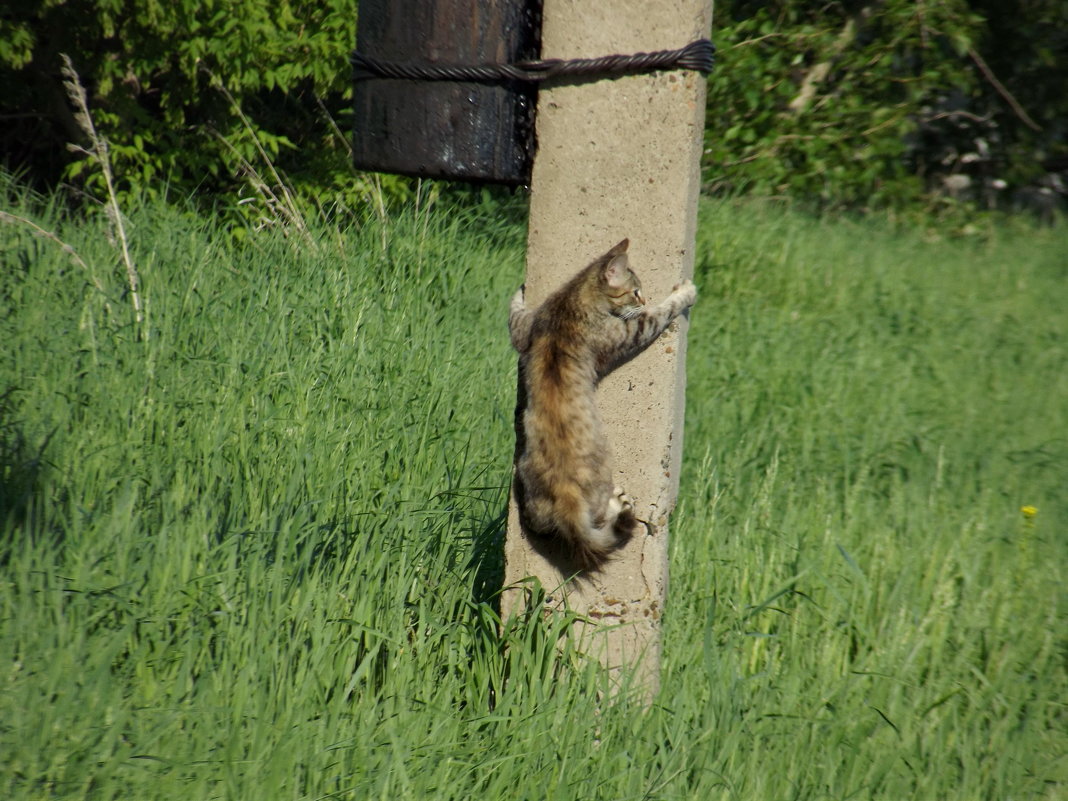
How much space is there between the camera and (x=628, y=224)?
9.39 ft

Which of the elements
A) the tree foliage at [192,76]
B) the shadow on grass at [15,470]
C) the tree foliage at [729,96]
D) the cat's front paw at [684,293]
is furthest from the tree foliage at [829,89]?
the shadow on grass at [15,470]

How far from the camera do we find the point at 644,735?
111 inches

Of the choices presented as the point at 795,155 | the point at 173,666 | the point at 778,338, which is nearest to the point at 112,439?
the point at 173,666

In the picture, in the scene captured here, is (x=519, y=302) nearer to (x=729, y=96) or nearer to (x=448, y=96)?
(x=448, y=96)

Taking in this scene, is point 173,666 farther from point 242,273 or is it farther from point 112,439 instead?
point 242,273

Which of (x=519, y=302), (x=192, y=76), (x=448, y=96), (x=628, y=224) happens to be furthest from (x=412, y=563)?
(x=192, y=76)

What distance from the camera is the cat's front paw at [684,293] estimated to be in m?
2.88

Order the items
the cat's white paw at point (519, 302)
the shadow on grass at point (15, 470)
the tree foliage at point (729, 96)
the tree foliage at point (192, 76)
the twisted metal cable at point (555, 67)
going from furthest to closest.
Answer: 1. the tree foliage at point (729, 96)
2. the tree foliage at point (192, 76)
3. the cat's white paw at point (519, 302)
4. the shadow on grass at point (15, 470)
5. the twisted metal cable at point (555, 67)

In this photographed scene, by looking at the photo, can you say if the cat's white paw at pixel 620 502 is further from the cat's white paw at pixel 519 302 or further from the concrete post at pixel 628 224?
the cat's white paw at pixel 519 302

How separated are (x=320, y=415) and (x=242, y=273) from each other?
1417 millimetres

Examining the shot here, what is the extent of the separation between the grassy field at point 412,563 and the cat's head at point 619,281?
937mm

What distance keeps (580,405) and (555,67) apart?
0.93 m

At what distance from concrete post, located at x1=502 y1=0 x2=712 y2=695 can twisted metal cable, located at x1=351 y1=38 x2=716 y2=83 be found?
0.03 meters

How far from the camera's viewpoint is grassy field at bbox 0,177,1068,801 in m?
2.56
